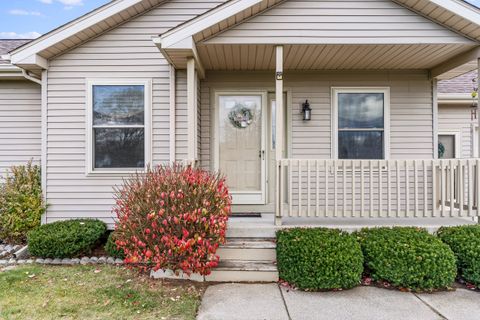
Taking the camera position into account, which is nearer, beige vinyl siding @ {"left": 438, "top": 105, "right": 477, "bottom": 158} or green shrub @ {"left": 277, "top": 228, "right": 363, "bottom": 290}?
green shrub @ {"left": 277, "top": 228, "right": 363, "bottom": 290}

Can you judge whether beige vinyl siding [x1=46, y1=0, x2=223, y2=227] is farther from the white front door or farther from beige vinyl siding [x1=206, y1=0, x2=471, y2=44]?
beige vinyl siding [x1=206, y1=0, x2=471, y2=44]

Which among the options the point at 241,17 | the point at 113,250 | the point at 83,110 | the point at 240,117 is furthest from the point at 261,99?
the point at 113,250

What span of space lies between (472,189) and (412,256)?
1.74 metres

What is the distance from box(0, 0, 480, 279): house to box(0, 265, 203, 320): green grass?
115 cm

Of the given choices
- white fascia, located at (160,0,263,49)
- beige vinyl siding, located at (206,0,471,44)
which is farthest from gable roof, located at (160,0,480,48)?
beige vinyl siding, located at (206,0,471,44)

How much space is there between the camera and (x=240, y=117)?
587 cm

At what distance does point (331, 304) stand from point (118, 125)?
4.04 m

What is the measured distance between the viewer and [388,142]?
570 cm

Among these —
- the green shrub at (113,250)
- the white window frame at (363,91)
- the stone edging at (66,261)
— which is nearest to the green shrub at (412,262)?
the white window frame at (363,91)

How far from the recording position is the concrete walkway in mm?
3104

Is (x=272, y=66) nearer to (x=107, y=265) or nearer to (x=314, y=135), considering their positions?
(x=314, y=135)

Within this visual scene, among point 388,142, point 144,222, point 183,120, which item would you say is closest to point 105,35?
point 183,120

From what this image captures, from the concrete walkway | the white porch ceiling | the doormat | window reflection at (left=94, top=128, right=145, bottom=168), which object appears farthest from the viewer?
the doormat

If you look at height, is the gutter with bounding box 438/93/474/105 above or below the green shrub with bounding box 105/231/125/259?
above
